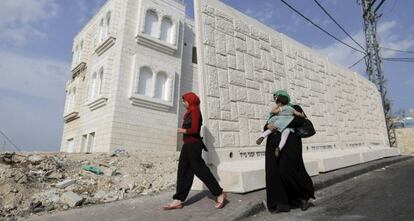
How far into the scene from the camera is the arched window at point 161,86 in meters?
14.9

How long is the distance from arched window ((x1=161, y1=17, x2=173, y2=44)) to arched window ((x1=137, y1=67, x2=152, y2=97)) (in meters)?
2.13

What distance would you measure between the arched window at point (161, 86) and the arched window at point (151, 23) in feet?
6.66

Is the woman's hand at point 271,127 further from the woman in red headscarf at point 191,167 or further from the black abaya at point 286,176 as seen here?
the woman in red headscarf at point 191,167

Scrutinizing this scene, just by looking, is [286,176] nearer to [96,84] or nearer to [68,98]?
[96,84]

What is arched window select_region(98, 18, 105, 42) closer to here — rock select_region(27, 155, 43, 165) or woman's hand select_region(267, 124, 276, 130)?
rock select_region(27, 155, 43, 165)

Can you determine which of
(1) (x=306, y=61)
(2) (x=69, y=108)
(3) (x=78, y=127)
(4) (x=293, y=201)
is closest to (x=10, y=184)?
(4) (x=293, y=201)

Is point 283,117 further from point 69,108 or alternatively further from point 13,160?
point 69,108

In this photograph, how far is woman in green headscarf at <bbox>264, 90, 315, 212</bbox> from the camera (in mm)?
4074

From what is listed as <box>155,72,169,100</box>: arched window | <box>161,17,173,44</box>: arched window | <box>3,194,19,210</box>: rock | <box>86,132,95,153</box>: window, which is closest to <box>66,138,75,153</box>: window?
<box>86,132,95,153</box>: window

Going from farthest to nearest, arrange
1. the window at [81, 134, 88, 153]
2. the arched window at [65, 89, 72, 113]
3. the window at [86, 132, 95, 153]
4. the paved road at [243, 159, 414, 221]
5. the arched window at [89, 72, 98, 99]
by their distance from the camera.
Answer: the arched window at [65, 89, 72, 113], the window at [81, 134, 88, 153], the arched window at [89, 72, 98, 99], the window at [86, 132, 95, 153], the paved road at [243, 159, 414, 221]

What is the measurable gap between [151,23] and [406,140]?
73.7 ft

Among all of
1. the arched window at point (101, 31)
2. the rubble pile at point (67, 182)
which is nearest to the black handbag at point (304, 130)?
the rubble pile at point (67, 182)

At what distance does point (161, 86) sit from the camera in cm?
1504

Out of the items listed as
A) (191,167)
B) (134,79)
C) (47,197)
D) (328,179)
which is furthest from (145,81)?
(191,167)
